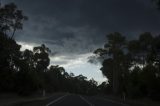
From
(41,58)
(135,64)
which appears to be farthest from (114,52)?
(41,58)

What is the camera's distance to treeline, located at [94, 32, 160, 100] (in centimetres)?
5259

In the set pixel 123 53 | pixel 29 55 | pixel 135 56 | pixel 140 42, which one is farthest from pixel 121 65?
pixel 29 55

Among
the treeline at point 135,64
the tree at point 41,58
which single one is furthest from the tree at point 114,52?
the tree at point 41,58

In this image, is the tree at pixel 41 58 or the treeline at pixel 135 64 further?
the tree at pixel 41 58

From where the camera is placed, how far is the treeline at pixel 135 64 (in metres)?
52.6

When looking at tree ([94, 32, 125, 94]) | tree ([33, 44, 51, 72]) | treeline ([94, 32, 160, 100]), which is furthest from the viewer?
tree ([33, 44, 51, 72])

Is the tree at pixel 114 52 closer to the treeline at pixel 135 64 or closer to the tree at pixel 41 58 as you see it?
the treeline at pixel 135 64

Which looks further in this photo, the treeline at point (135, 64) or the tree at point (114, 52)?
the tree at point (114, 52)

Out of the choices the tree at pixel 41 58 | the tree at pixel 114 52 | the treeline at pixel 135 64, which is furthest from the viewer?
the tree at pixel 41 58

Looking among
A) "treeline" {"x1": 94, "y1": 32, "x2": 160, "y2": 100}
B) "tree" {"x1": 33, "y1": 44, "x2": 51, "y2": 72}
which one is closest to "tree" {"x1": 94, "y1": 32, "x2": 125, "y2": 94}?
"treeline" {"x1": 94, "y1": 32, "x2": 160, "y2": 100}

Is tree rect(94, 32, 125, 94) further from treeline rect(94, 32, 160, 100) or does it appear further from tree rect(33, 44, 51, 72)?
tree rect(33, 44, 51, 72)

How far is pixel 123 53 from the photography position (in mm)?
91188

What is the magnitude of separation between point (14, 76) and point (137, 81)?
18.9m

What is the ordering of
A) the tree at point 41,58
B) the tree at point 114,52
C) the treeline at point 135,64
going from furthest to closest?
the tree at point 41,58 < the tree at point 114,52 < the treeline at point 135,64
